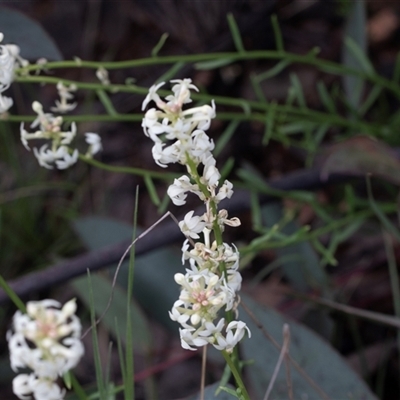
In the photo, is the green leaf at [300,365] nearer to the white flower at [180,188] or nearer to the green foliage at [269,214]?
the green foliage at [269,214]

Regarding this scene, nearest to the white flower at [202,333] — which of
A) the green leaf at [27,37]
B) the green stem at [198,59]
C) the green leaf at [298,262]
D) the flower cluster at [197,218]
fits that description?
the flower cluster at [197,218]

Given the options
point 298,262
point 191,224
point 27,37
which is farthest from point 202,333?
point 298,262

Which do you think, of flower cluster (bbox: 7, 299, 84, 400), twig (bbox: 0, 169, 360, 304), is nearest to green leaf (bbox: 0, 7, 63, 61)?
twig (bbox: 0, 169, 360, 304)

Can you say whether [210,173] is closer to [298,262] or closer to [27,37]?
[27,37]

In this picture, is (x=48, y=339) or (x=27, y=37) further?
(x=27, y=37)

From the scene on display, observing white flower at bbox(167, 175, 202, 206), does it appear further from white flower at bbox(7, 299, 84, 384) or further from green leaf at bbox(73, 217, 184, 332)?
green leaf at bbox(73, 217, 184, 332)

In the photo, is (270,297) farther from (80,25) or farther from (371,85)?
(80,25)
